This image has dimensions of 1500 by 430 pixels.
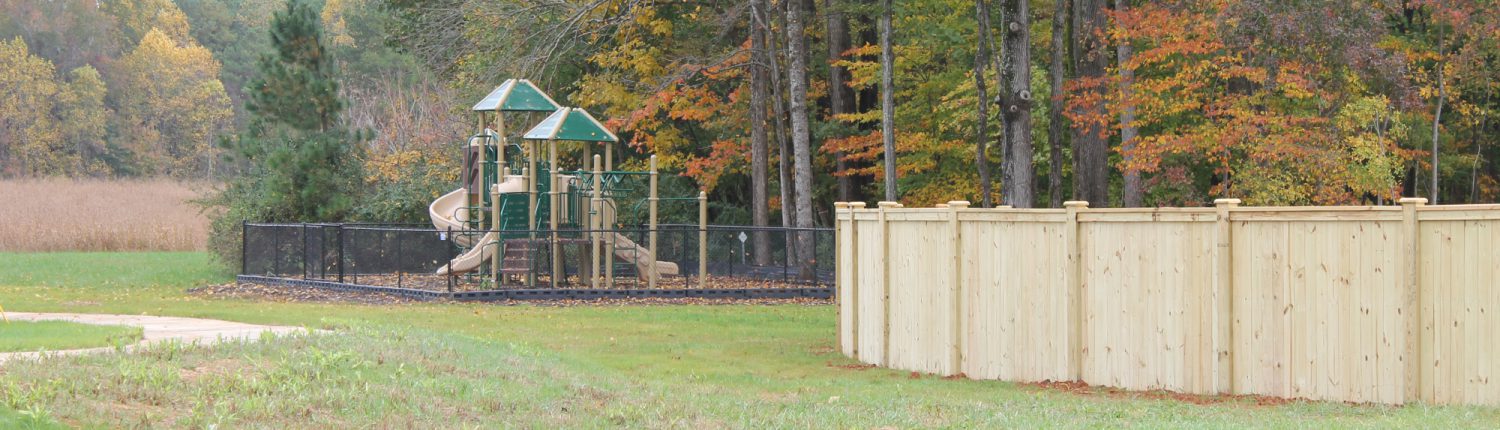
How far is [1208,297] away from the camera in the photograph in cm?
1227

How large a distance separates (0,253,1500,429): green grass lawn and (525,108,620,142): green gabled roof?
338 inches

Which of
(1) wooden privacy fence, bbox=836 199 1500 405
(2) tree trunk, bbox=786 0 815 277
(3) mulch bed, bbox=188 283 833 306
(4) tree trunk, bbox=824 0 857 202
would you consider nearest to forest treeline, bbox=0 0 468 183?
(4) tree trunk, bbox=824 0 857 202

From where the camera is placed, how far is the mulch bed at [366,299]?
77.7 feet

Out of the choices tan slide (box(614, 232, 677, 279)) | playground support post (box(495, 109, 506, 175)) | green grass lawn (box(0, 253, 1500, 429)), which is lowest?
green grass lawn (box(0, 253, 1500, 429))

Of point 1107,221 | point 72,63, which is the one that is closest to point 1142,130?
point 1107,221

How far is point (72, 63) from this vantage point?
75.5 meters

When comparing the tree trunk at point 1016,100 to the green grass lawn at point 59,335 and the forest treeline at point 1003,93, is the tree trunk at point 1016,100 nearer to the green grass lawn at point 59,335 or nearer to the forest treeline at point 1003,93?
the forest treeline at point 1003,93

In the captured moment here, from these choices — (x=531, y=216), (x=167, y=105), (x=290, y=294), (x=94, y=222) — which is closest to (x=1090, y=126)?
(x=531, y=216)

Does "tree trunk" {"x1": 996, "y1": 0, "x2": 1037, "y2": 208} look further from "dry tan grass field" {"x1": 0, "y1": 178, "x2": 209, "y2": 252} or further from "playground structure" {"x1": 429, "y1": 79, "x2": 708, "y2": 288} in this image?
"dry tan grass field" {"x1": 0, "y1": 178, "x2": 209, "y2": 252}

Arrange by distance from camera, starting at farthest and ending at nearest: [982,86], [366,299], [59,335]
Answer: [982,86] < [366,299] < [59,335]

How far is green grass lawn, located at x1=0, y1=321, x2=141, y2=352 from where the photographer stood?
11.5 meters

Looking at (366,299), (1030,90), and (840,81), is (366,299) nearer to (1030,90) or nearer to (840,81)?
(1030,90)

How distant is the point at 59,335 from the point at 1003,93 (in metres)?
14.5

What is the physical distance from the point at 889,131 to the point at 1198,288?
1565cm
